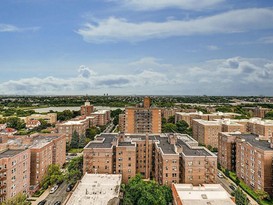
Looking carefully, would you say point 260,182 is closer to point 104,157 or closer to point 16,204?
point 104,157

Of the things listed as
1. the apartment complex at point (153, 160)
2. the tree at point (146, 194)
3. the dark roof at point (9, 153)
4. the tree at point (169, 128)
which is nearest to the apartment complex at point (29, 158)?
the dark roof at point (9, 153)

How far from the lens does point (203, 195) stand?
3067cm

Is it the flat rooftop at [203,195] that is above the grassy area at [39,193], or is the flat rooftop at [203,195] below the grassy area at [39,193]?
above

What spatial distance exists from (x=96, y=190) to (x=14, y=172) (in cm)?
1201

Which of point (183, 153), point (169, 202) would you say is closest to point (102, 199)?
point (169, 202)

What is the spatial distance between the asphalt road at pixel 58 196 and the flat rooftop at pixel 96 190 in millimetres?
5132

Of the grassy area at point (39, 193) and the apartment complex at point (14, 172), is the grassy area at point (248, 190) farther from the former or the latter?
the apartment complex at point (14, 172)

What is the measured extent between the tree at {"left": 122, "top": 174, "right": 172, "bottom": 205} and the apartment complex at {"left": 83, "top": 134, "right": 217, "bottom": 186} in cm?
502

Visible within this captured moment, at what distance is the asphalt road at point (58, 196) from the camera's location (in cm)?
3904

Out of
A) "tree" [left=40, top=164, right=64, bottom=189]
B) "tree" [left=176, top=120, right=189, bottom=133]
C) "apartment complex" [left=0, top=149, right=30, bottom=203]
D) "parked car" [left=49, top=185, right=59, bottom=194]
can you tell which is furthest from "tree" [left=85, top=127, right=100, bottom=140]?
"apartment complex" [left=0, top=149, right=30, bottom=203]

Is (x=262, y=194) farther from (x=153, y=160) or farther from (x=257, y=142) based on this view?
(x=153, y=160)

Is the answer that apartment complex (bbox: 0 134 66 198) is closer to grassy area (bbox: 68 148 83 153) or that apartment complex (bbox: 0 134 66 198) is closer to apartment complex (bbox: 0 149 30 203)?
apartment complex (bbox: 0 149 30 203)

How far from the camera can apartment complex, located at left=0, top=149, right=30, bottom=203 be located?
34.4 metres

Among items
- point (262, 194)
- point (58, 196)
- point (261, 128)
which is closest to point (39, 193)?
point (58, 196)
